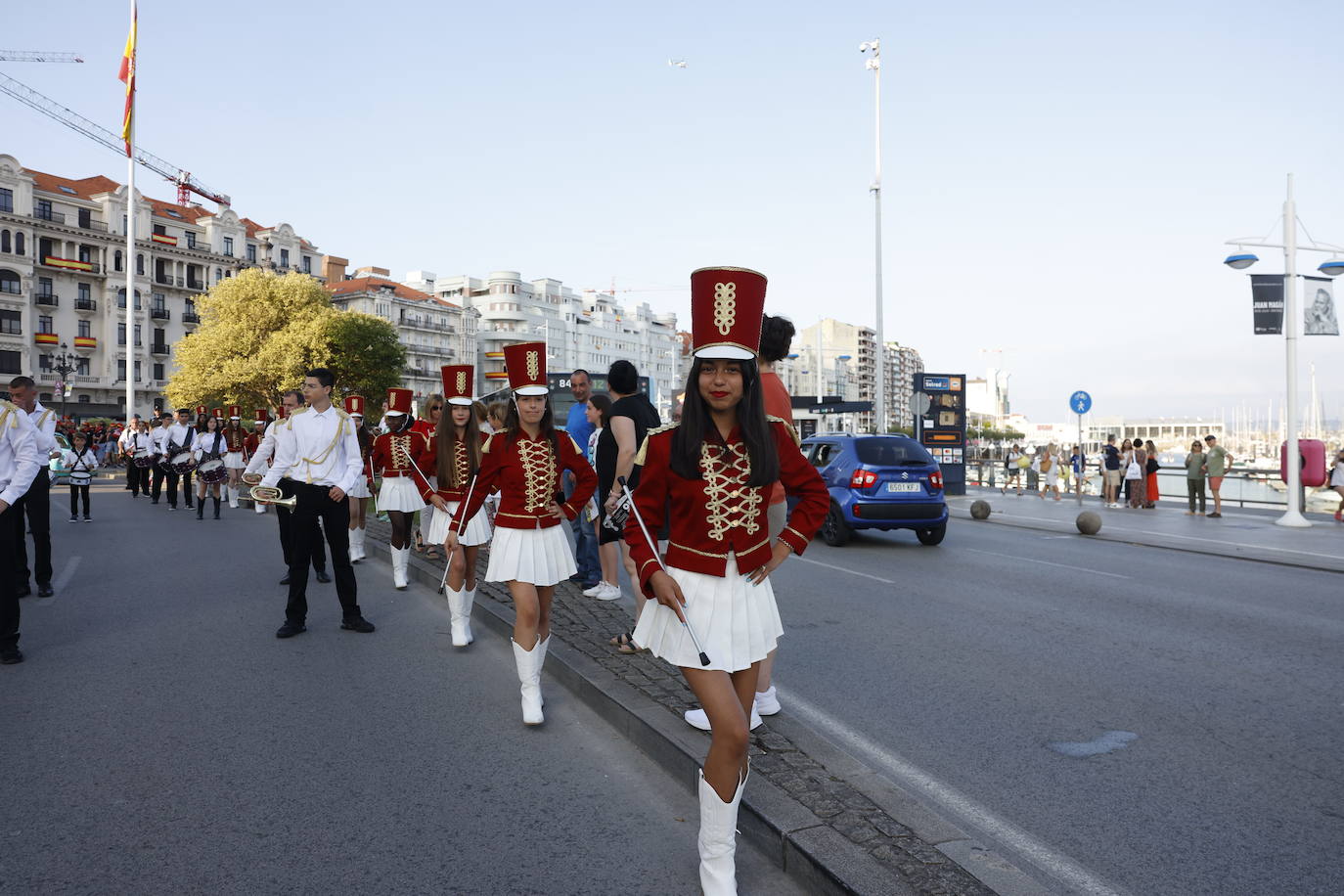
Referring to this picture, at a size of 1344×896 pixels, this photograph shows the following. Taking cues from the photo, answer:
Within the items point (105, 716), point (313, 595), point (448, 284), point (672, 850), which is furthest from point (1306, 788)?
point (448, 284)

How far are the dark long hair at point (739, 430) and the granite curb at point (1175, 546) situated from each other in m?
11.8

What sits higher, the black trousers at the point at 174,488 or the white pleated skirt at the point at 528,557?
the white pleated skirt at the point at 528,557

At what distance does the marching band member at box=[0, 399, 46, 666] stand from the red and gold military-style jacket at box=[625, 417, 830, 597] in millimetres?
5472

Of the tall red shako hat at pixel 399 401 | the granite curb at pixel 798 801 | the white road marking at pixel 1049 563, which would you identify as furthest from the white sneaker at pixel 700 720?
the white road marking at pixel 1049 563

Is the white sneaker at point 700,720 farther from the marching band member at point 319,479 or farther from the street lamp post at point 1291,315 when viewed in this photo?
the street lamp post at point 1291,315

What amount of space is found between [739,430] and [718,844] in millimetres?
1409

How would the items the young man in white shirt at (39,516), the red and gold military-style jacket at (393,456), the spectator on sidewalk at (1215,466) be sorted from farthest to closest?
the spectator on sidewalk at (1215,466)
the red and gold military-style jacket at (393,456)
the young man in white shirt at (39,516)

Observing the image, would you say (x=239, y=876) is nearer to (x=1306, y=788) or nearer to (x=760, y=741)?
(x=760, y=741)

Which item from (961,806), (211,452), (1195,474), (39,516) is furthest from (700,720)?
(1195,474)

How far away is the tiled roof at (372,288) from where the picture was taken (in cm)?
10556

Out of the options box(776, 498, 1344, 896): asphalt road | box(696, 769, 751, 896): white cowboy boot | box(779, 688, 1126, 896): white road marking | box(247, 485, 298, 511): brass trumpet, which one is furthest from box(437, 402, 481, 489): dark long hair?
box(696, 769, 751, 896): white cowboy boot

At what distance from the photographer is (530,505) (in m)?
5.50

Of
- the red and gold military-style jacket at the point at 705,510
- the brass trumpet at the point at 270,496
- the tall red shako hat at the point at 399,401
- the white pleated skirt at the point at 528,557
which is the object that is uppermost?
the tall red shako hat at the point at 399,401

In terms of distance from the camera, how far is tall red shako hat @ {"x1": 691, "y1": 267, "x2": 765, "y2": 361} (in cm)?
328
